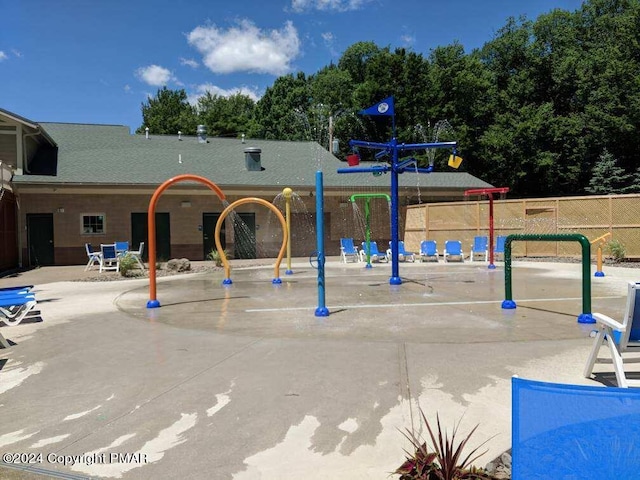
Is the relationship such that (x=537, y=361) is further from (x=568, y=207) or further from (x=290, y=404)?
(x=568, y=207)

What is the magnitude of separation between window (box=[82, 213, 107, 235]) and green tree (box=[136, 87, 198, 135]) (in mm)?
32639

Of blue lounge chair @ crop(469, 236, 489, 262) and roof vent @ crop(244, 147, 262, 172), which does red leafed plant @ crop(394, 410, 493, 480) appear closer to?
blue lounge chair @ crop(469, 236, 489, 262)

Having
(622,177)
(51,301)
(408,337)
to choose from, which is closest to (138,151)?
(51,301)

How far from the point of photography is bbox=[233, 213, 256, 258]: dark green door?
24562mm

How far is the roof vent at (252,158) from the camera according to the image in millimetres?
25609

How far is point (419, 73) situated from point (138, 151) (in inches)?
993

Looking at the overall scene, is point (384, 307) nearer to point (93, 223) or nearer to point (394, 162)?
Result: point (394, 162)

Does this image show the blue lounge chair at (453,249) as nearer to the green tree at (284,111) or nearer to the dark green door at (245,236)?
the dark green door at (245,236)

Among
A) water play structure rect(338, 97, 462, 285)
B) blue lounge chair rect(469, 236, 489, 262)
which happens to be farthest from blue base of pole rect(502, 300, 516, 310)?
blue lounge chair rect(469, 236, 489, 262)

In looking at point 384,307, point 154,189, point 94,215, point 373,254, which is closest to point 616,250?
point 373,254

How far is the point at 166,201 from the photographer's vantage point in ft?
77.1

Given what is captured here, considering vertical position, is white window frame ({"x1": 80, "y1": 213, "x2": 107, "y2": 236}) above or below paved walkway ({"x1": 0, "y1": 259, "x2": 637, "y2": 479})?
above

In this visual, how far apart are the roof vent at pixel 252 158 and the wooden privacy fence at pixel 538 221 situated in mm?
8309

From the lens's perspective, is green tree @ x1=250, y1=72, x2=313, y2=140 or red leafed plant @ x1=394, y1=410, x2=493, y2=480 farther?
green tree @ x1=250, y1=72, x2=313, y2=140
